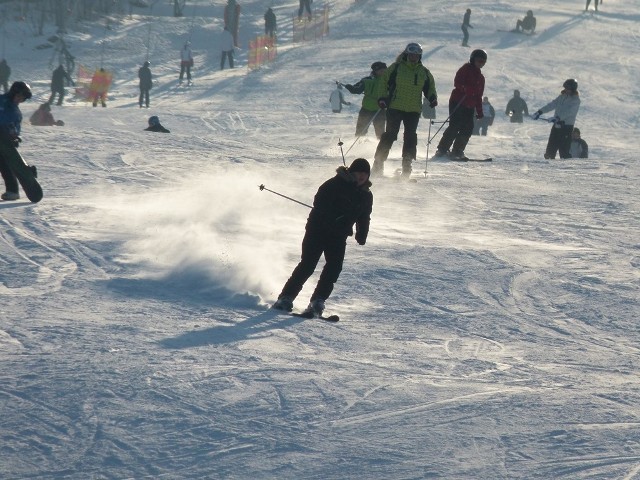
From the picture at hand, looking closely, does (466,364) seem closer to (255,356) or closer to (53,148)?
(255,356)

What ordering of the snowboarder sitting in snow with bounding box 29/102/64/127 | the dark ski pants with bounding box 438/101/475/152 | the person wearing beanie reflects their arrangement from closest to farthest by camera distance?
the person wearing beanie, the dark ski pants with bounding box 438/101/475/152, the snowboarder sitting in snow with bounding box 29/102/64/127

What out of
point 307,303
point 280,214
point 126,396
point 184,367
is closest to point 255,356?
point 184,367

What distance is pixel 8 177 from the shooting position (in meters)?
12.0

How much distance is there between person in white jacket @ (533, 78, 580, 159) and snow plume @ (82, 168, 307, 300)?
19.3 ft

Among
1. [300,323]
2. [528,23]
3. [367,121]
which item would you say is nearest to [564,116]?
[367,121]

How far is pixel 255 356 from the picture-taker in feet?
24.2

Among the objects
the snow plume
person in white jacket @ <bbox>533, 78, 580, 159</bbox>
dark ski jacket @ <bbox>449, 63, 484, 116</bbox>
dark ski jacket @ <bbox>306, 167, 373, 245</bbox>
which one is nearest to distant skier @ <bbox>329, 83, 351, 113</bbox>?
person in white jacket @ <bbox>533, 78, 580, 159</bbox>

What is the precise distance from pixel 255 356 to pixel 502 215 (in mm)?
6734

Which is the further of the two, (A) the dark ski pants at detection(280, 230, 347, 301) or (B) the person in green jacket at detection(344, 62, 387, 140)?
(B) the person in green jacket at detection(344, 62, 387, 140)

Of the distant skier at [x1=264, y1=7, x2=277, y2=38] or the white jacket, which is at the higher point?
the white jacket

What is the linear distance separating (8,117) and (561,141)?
34.4 feet

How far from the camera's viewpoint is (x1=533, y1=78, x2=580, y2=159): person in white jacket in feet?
58.9

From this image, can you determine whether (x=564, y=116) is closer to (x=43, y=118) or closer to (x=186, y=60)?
(x=43, y=118)

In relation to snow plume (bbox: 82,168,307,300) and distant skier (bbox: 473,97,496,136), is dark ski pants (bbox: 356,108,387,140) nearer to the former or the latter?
snow plume (bbox: 82,168,307,300)
